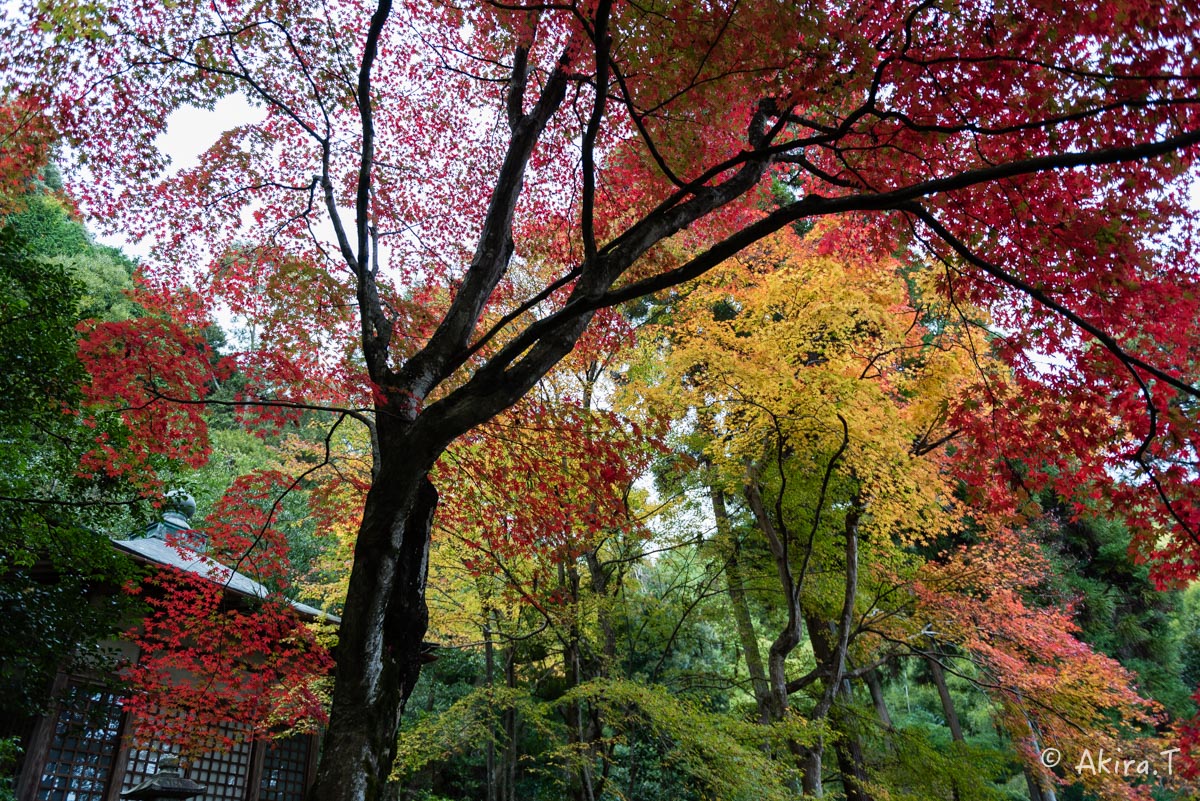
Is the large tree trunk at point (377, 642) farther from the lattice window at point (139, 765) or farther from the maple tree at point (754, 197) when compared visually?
the lattice window at point (139, 765)

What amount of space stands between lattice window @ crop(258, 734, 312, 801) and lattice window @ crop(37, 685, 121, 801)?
193 centimetres

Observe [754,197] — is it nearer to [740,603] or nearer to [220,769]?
[740,603]

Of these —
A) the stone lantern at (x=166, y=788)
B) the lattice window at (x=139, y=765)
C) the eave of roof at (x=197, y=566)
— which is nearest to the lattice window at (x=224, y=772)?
the lattice window at (x=139, y=765)

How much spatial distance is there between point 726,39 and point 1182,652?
643 inches

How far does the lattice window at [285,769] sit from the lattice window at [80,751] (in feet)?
6.34

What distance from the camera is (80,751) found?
659 cm

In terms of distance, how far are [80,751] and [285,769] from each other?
8.86ft

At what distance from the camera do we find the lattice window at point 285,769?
8414mm

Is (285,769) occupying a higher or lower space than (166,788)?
higher

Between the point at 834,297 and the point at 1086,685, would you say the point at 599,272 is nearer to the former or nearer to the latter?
the point at 834,297

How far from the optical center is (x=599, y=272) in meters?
3.62

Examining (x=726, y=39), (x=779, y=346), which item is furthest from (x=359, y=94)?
(x=779, y=346)

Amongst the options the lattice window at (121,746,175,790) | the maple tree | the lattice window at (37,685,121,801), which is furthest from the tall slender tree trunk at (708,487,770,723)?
the lattice window at (37,685,121,801)

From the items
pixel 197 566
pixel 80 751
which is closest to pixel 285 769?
pixel 80 751
